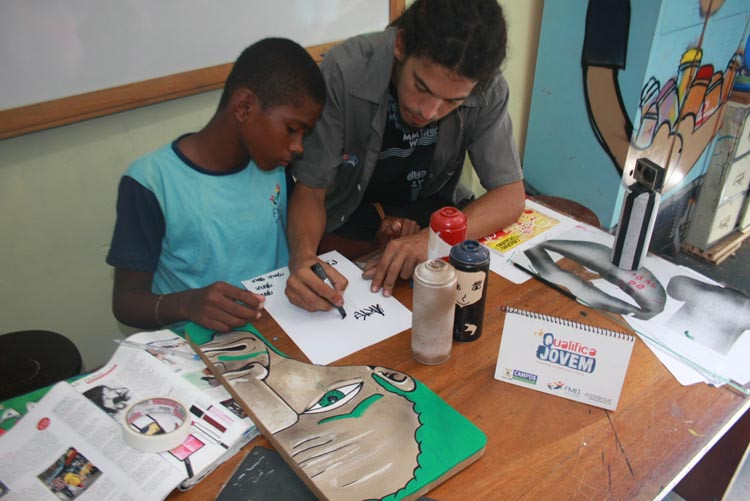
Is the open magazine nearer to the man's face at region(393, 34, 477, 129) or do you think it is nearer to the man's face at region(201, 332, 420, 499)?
the man's face at region(201, 332, 420, 499)

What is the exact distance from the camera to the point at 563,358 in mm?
797

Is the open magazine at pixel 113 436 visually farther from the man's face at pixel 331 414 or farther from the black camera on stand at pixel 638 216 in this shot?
the black camera on stand at pixel 638 216

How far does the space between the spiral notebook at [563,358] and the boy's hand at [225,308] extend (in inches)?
16.7

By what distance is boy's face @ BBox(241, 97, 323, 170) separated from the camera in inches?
41.2

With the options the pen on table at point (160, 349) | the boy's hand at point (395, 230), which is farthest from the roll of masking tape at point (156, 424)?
the boy's hand at point (395, 230)

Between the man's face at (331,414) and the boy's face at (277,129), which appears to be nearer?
the man's face at (331,414)

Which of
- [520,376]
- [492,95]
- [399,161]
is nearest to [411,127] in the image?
[399,161]

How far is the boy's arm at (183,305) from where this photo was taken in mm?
910

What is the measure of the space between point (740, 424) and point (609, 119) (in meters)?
1.33

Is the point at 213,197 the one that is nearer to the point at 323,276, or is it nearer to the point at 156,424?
the point at 323,276

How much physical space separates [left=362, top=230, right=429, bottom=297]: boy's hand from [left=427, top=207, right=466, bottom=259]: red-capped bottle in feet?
0.33

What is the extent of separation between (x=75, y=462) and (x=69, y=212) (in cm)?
97

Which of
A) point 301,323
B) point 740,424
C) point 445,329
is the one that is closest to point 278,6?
point 301,323

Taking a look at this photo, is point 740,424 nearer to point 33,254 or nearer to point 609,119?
point 609,119
